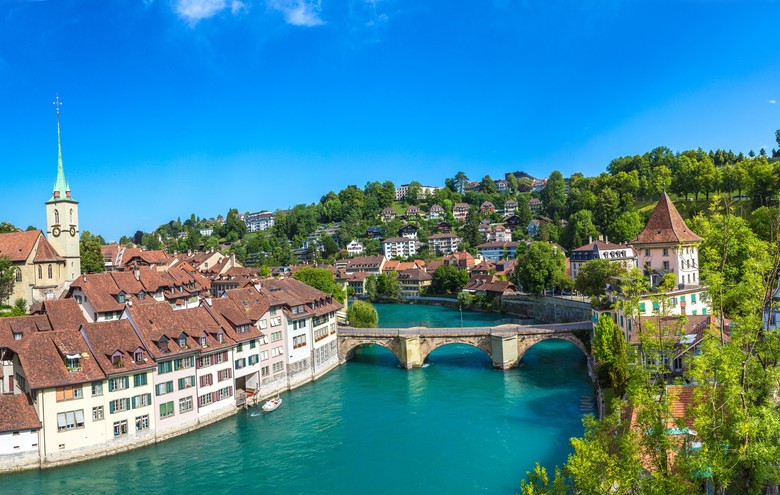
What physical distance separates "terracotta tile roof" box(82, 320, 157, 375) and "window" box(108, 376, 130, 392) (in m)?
0.55

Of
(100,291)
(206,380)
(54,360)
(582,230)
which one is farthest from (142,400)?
(582,230)

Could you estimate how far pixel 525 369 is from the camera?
51906 mm

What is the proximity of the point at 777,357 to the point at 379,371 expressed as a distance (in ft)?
138

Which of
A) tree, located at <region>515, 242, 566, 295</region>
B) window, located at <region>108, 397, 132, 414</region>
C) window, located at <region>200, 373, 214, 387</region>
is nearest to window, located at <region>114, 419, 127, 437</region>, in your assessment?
window, located at <region>108, 397, 132, 414</region>

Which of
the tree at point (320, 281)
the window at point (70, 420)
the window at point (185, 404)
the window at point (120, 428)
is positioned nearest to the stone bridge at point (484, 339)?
the tree at point (320, 281)

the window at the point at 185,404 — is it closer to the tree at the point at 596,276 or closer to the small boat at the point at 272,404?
the small boat at the point at 272,404

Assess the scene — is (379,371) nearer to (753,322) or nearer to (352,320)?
(352,320)

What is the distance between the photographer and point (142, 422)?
35.4m

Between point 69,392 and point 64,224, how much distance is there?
3626 centimetres

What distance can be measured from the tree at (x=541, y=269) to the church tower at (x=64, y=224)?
5589 cm

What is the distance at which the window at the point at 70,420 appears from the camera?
107 ft

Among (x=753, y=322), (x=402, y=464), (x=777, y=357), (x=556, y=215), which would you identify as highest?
(x=556, y=215)

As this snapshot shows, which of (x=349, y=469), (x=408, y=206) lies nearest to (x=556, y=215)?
(x=408, y=206)

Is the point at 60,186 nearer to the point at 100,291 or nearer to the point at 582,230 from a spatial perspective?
the point at 100,291
